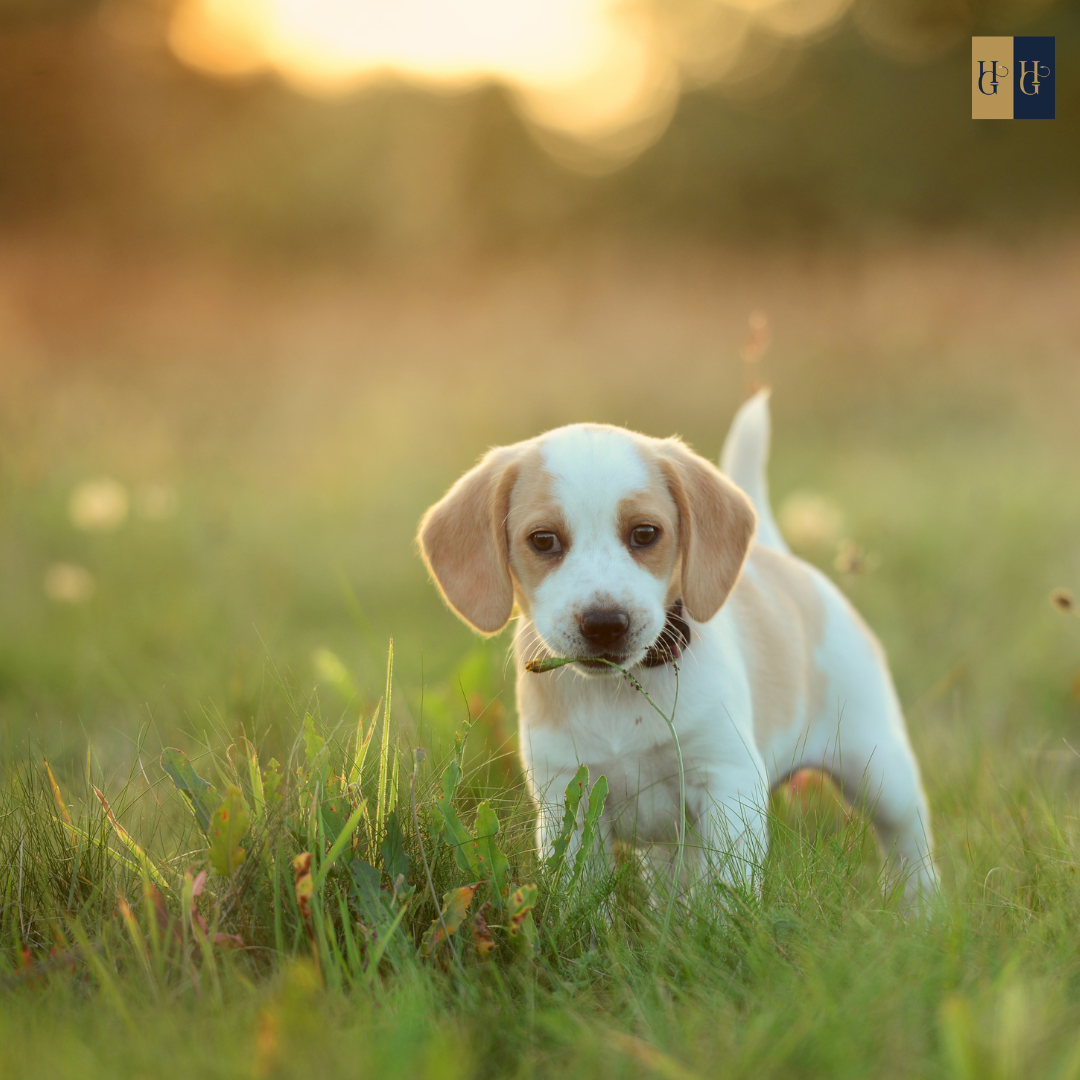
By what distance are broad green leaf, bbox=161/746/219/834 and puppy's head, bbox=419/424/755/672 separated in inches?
28.0

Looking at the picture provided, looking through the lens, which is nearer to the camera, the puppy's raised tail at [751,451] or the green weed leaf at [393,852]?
the green weed leaf at [393,852]

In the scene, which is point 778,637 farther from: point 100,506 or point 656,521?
point 100,506

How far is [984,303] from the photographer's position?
32.8ft

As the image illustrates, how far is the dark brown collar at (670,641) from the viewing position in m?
2.39

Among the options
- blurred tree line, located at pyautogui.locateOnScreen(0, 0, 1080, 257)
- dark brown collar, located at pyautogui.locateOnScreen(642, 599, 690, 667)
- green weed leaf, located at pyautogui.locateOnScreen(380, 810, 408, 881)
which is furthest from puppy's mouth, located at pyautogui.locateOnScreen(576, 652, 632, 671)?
blurred tree line, located at pyautogui.locateOnScreen(0, 0, 1080, 257)

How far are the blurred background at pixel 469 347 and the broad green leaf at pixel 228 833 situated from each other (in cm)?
40

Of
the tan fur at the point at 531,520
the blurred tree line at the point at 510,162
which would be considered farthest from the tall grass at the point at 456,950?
the blurred tree line at the point at 510,162

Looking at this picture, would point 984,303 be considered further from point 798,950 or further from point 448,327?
point 798,950

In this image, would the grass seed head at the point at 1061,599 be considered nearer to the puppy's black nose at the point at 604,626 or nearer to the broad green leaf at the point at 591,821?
the puppy's black nose at the point at 604,626

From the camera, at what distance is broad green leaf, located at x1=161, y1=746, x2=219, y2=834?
Answer: 1995mm

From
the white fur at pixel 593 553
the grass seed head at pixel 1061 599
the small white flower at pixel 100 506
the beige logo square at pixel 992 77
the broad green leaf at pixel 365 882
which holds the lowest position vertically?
the broad green leaf at pixel 365 882

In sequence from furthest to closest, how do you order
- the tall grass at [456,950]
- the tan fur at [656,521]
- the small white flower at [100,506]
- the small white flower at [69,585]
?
the small white flower at [100,506], the small white flower at [69,585], the tan fur at [656,521], the tall grass at [456,950]

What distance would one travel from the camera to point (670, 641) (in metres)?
2.47

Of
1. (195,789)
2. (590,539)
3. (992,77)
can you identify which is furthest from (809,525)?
(195,789)
